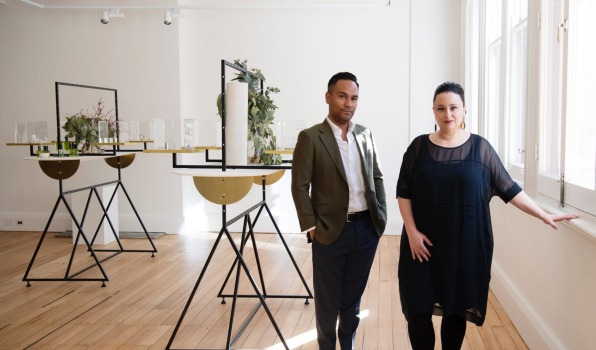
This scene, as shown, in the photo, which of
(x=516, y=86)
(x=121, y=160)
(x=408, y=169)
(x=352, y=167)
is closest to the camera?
(x=408, y=169)

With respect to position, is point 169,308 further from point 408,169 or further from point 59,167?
point 408,169

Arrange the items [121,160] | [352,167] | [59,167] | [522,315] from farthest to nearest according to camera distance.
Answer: [121,160] < [59,167] < [522,315] < [352,167]

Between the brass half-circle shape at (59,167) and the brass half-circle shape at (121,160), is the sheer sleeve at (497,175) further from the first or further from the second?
the brass half-circle shape at (121,160)

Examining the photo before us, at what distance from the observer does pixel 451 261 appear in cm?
271

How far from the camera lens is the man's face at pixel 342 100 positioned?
9.87 feet

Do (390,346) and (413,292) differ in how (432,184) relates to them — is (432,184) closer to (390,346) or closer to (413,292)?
(413,292)

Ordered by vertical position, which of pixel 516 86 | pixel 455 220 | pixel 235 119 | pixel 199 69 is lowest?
pixel 455 220

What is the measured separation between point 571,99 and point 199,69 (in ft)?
18.5

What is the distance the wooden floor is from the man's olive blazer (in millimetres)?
1140

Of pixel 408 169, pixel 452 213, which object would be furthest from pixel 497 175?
pixel 408 169

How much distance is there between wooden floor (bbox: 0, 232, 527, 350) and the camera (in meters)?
3.98

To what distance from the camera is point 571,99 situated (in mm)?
3057

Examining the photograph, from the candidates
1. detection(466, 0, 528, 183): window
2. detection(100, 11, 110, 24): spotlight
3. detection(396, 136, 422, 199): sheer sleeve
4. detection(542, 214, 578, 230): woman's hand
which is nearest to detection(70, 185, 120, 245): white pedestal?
detection(100, 11, 110, 24): spotlight

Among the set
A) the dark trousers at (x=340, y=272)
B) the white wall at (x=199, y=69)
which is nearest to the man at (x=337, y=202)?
the dark trousers at (x=340, y=272)
